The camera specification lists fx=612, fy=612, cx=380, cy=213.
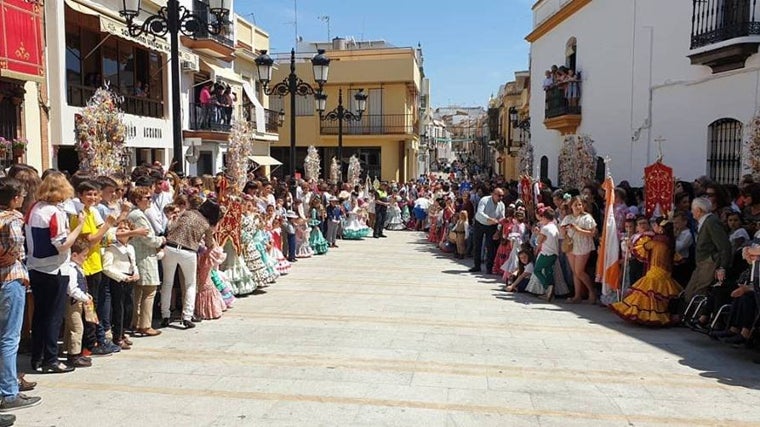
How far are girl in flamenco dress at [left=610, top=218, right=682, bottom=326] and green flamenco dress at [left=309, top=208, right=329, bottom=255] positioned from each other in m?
8.03

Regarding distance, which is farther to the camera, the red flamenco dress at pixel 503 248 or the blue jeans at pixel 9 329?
the red flamenco dress at pixel 503 248

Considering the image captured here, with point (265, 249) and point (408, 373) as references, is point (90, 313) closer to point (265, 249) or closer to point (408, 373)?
point (408, 373)

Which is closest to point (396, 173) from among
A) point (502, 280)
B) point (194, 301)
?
point (502, 280)

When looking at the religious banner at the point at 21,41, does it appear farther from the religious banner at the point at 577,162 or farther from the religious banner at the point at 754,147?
the religious banner at the point at 754,147

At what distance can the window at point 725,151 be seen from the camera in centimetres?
1086

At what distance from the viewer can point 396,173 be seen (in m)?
37.5

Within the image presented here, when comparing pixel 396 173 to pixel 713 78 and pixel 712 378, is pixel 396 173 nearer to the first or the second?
pixel 713 78

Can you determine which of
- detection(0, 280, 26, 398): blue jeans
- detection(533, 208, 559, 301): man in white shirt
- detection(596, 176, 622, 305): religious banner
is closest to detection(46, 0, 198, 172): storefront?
detection(0, 280, 26, 398): blue jeans

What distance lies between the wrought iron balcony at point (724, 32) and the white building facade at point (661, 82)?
18 millimetres

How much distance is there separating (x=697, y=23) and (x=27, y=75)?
12953mm

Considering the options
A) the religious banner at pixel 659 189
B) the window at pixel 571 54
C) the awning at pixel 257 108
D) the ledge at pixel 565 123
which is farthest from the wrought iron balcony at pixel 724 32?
the awning at pixel 257 108

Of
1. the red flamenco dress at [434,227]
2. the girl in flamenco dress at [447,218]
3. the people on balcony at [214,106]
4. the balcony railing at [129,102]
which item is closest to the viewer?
the balcony railing at [129,102]

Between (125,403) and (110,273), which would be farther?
(110,273)

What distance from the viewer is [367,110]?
36.8m
